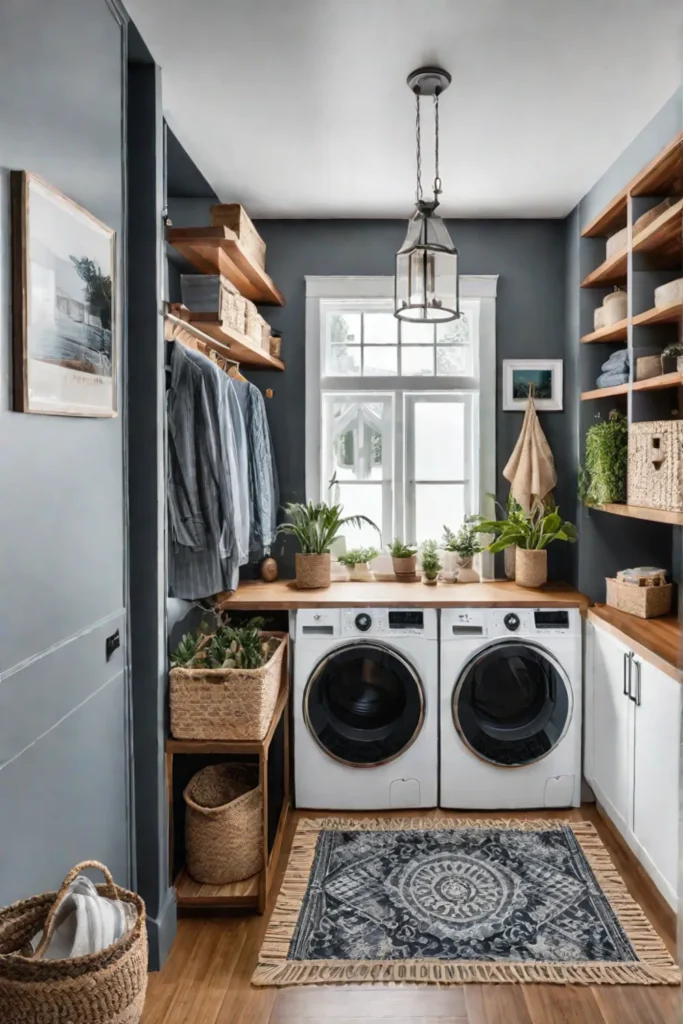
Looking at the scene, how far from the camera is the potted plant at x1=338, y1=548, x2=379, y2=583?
3.65 meters

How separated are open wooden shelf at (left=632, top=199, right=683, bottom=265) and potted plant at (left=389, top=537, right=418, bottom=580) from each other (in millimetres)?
1650

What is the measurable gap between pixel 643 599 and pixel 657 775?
72 cm

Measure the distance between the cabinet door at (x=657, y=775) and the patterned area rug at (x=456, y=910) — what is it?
194 millimetres

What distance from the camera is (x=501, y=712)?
3119 millimetres

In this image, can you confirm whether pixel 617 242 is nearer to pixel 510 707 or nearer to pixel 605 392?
pixel 605 392

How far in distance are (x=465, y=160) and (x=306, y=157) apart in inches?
25.1

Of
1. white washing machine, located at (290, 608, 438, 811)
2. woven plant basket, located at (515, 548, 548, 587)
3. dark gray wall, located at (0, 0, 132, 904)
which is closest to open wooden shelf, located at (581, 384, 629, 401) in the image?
woven plant basket, located at (515, 548, 548, 587)

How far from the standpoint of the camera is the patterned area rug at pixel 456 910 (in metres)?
2.17

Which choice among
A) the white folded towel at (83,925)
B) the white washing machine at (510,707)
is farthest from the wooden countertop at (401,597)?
the white folded towel at (83,925)

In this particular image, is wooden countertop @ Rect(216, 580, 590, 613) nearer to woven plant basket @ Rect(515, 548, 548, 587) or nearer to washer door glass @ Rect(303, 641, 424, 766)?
woven plant basket @ Rect(515, 548, 548, 587)

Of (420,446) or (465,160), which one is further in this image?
(420,446)

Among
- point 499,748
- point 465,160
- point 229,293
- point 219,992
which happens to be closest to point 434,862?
point 499,748

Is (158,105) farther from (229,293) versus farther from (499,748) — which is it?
(499,748)

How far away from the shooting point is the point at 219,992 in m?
2.09
